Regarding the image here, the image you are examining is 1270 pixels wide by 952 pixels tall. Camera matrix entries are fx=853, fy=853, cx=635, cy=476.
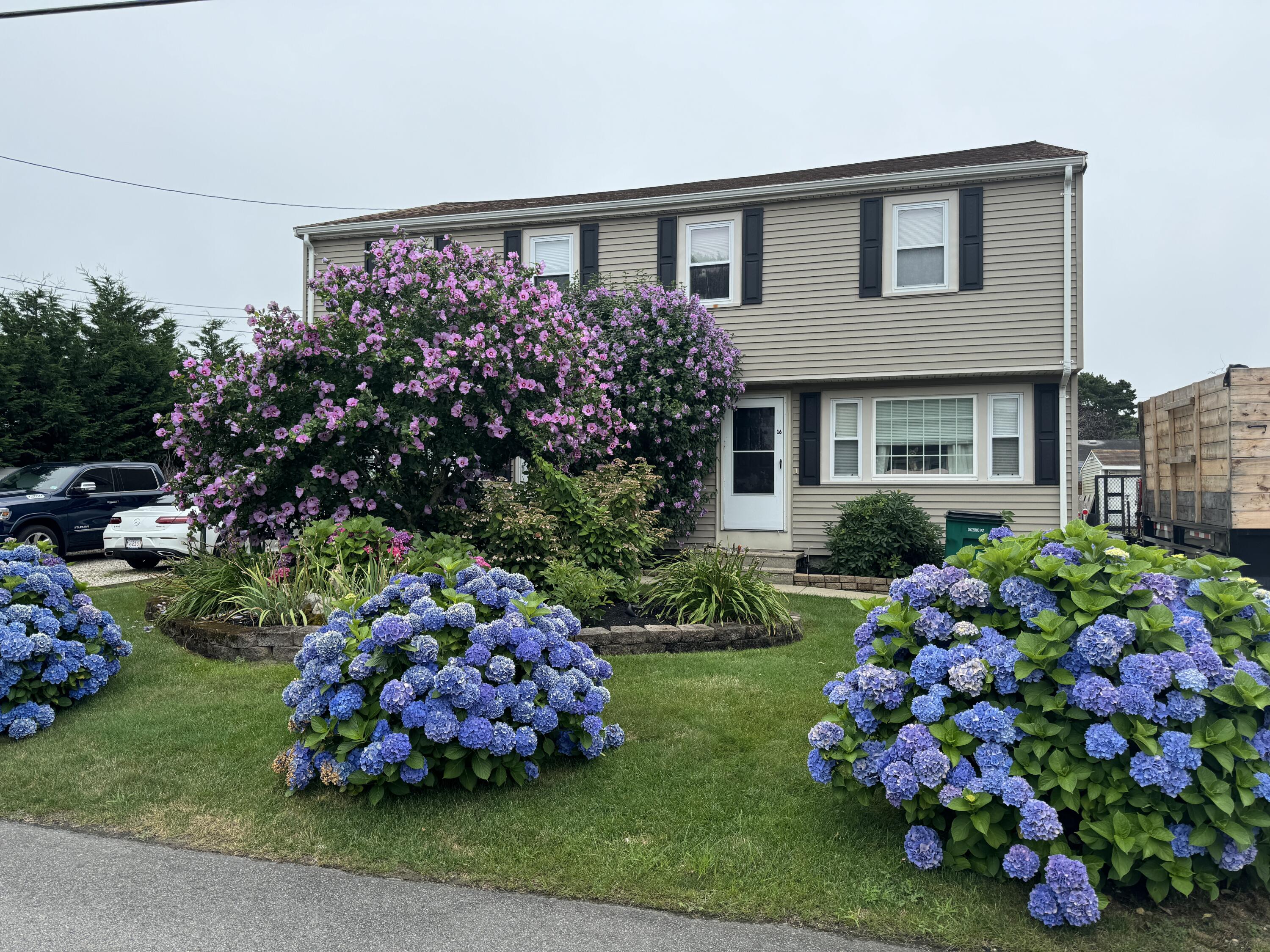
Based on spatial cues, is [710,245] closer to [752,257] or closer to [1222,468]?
[752,257]

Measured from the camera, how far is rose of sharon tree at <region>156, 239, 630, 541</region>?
7.61 metres

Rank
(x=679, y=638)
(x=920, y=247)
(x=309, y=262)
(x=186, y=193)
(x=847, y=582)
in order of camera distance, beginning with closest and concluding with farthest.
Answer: (x=679, y=638)
(x=847, y=582)
(x=920, y=247)
(x=309, y=262)
(x=186, y=193)

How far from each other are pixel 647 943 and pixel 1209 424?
30.4 feet

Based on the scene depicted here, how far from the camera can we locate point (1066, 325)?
10.9 meters

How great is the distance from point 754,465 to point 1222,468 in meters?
5.62

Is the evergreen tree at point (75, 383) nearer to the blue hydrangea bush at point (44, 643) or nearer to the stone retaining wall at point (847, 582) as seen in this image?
the blue hydrangea bush at point (44, 643)

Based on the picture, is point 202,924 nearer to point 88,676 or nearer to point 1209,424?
point 88,676

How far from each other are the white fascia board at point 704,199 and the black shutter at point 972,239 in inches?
9.7

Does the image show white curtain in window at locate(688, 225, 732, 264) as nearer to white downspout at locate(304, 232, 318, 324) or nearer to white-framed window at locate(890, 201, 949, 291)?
white-framed window at locate(890, 201, 949, 291)

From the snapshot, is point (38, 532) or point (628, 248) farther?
point (628, 248)

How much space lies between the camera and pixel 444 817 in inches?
145

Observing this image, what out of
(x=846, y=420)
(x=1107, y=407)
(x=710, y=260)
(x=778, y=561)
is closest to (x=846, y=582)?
(x=778, y=561)

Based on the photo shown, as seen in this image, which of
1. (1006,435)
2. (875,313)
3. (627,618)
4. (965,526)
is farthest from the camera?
(875,313)

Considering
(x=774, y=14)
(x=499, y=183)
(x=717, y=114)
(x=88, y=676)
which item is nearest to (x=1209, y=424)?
(x=774, y=14)
